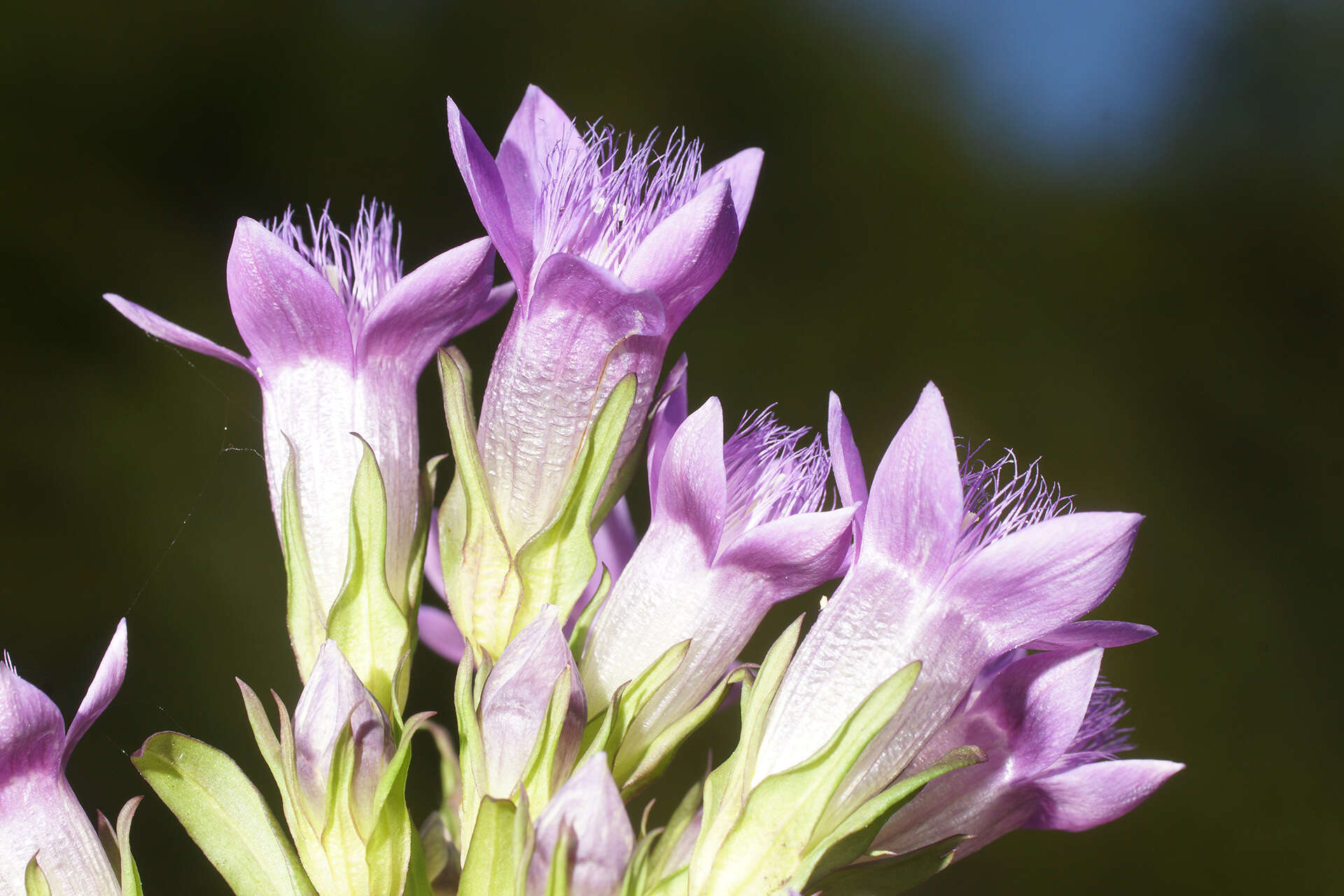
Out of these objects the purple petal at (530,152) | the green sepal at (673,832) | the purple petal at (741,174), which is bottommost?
the green sepal at (673,832)

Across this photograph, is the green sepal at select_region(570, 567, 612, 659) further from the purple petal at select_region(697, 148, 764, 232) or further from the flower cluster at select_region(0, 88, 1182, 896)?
the purple petal at select_region(697, 148, 764, 232)

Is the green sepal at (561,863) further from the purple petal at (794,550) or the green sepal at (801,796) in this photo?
the purple petal at (794,550)

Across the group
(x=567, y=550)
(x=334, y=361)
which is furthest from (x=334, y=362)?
(x=567, y=550)

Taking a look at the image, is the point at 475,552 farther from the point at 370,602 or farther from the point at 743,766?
the point at 743,766

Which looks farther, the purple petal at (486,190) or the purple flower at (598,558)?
the purple flower at (598,558)

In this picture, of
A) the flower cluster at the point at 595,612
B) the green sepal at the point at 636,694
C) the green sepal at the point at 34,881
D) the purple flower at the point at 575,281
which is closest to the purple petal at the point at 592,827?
the flower cluster at the point at 595,612

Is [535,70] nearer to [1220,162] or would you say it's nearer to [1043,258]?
[1043,258]
